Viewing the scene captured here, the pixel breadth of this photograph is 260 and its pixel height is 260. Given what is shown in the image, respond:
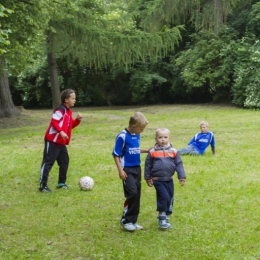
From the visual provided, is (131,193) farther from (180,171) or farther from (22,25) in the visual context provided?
(22,25)

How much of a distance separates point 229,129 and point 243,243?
10.6m

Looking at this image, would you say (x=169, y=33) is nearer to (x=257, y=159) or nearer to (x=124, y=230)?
(x=257, y=159)

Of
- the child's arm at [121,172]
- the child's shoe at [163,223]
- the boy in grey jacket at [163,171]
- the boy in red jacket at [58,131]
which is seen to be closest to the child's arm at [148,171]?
the boy in grey jacket at [163,171]

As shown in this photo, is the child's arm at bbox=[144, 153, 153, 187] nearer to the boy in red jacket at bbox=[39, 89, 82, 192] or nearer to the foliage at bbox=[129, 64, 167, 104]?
the boy in red jacket at bbox=[39, 89, 82, 192]

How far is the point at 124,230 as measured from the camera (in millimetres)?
5277

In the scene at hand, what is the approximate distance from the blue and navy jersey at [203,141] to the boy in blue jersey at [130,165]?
5201mm

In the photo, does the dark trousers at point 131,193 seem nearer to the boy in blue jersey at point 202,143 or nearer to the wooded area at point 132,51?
the wooded area at point 132,51

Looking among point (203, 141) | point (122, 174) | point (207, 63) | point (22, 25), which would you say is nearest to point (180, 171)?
point (122, 174)

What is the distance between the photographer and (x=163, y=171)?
5.23m

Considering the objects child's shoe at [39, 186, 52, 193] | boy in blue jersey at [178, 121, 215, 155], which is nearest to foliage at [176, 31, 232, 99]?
boy in blue jersey at [178, 121, 215, 155]

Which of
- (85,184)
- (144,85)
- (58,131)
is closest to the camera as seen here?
(58,131)

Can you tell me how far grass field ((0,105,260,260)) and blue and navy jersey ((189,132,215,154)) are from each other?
275 mm

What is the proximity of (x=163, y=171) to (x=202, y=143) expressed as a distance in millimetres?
5227

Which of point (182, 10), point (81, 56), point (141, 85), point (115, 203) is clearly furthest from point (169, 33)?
point (115, 203)
